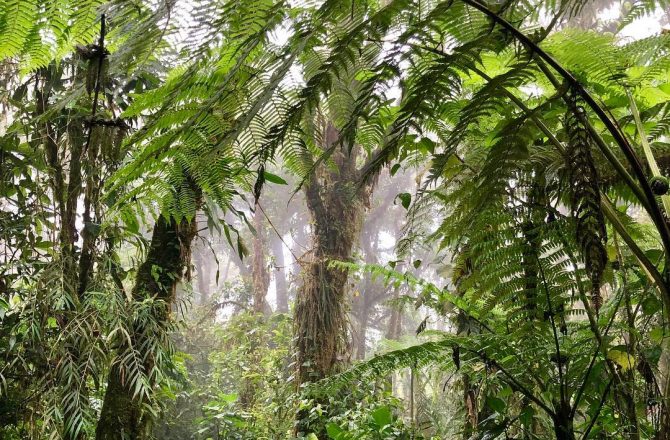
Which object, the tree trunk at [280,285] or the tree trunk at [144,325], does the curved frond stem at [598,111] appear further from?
the tree trunk at [280,285]

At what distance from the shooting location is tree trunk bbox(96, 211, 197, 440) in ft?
7.18

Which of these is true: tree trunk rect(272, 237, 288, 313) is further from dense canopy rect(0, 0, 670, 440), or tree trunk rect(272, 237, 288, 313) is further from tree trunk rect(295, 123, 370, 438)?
dense canopy rect(0, 0, 670, 440)

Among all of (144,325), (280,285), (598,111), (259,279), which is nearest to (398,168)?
(598,111)

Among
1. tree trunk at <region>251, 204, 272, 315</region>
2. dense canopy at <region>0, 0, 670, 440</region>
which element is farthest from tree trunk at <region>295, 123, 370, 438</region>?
tree trunk at <region>251, 204, 272, 315</region>

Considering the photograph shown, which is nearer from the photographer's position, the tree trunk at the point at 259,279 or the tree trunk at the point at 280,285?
the tree trunk at the point at 259,279

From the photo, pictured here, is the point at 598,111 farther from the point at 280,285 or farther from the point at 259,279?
the point at 280,285

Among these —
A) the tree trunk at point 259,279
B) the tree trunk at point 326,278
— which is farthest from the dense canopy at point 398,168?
the tree trunk at point 259,279

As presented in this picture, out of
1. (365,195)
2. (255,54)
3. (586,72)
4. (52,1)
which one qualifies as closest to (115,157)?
(52,1)

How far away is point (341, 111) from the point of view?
1182 millimetres

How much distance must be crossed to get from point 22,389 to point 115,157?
1514 mm

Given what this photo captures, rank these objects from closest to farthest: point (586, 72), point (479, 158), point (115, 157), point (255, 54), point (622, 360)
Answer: point (255, 54)
point (622, 360)
point (586, 72)
point (479, 158)
point (115, 157)

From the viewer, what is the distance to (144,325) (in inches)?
90.5

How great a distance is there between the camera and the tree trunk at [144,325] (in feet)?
7.18

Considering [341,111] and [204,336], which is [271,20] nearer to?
[341,111]
